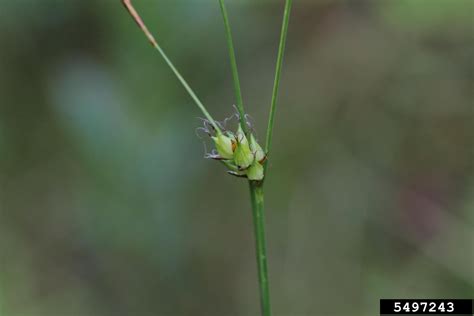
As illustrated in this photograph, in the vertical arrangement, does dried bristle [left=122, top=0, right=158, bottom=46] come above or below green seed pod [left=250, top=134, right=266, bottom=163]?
above

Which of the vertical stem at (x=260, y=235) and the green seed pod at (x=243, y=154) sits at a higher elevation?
the green seed pod at (x=243, y=154)

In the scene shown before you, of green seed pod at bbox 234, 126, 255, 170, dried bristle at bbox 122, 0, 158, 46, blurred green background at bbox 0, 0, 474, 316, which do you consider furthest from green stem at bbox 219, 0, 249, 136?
blurred green background at bbox 0, 0, 474, 316

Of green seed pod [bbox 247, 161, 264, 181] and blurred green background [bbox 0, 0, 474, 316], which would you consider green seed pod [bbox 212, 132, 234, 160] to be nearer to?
green seed pod [bbox 247, 161, 264, 181]

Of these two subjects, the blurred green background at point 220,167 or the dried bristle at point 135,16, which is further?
the blurred green background at point 220,167

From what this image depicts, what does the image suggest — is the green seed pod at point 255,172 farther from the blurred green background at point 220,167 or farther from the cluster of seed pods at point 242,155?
the blurred green background at point 220,167

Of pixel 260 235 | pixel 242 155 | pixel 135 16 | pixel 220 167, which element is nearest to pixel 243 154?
pixel 242 155

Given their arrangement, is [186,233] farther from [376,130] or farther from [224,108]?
[376,130]

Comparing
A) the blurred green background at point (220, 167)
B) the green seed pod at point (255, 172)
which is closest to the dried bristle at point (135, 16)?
the green seed pod at point (255, 172)
